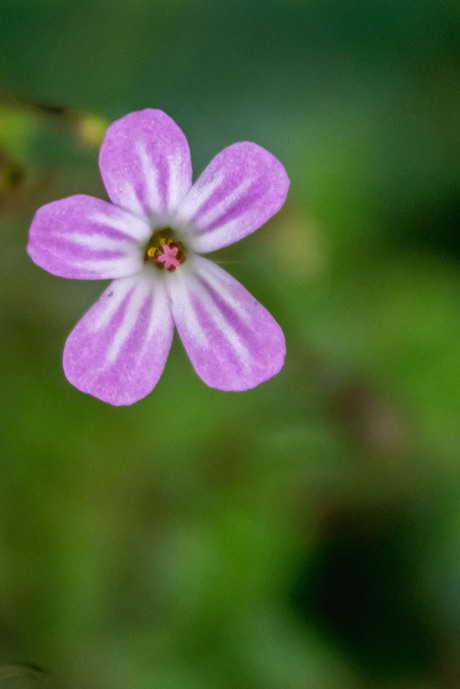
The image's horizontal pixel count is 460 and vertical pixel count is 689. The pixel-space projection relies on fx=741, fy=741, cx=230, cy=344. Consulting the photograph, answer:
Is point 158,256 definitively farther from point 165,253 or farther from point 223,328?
point 223,328

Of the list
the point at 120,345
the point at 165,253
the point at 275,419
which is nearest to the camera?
the point at 120,345

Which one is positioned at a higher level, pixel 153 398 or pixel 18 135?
pixel 18 135

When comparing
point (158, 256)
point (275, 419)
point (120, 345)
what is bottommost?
point (120, 345)

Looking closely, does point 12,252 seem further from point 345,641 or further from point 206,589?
point 345,641

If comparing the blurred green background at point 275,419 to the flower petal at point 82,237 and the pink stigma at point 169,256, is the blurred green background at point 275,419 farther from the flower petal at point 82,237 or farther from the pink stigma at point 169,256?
the flower petal at point 82,237

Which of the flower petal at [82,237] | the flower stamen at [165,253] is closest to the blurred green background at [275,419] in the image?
the flower stamen at [165,253]

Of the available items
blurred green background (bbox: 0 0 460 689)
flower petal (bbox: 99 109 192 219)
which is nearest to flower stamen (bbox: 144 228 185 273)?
flower petal (bbox: 99 109 192 219)

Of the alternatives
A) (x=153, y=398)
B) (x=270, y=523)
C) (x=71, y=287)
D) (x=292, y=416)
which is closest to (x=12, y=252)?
(x=71, y=287)

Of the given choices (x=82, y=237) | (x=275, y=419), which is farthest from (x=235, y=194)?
(x=275, y=419)
